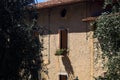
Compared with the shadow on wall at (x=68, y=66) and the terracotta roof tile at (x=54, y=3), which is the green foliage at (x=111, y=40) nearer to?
the terracotta roof tile at (x=54, y=3)

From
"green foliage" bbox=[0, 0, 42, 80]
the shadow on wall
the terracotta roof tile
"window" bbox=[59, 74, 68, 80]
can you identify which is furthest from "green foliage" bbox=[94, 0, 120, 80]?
"window" bbox=[59, 74, 68, 80]

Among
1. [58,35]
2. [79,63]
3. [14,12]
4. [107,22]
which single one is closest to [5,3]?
[14,12]

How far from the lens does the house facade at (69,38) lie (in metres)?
22.9

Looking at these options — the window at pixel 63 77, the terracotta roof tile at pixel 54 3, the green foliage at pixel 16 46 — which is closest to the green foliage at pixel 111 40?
the green foliage at pixel 16 46

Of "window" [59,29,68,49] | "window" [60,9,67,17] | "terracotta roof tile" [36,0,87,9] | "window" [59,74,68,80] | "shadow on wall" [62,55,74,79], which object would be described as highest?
"terracotta roof tile" [36,0,87,9]

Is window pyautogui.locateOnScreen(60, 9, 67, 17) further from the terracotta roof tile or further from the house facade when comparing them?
the terracotta roof tile

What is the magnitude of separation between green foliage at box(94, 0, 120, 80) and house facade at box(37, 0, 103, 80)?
975cm

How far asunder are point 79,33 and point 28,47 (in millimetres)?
13717

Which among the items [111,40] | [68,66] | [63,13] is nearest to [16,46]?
[111,40]

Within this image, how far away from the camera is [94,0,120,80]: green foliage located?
1146 centimetres

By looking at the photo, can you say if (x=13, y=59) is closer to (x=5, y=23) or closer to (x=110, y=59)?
(x=5, y=23)

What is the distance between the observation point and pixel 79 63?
2348cm

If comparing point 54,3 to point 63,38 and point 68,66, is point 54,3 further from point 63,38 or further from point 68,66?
point 68,66

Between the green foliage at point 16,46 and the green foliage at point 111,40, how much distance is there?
2.19 metres
